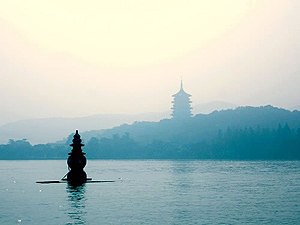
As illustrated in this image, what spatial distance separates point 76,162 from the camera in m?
88.8

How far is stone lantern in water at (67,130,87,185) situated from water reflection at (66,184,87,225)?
5.87ft

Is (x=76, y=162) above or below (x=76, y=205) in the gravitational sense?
above

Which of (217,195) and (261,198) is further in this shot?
(217,195)

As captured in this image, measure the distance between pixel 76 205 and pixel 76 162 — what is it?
19.7m

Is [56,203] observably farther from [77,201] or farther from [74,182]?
A: [74,182]

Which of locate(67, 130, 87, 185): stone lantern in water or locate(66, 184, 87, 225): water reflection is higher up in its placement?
locate(67, 130, 87, 185): stone lantern in water

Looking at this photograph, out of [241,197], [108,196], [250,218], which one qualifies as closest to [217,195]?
[241,197]

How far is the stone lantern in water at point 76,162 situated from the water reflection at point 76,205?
179cm

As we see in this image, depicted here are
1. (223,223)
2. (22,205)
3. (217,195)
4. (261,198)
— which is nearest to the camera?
(223,223)

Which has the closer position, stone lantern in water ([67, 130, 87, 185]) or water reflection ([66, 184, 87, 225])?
water reflection ([66, 184, 87, 225])

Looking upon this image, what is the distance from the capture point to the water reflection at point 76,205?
56.3m

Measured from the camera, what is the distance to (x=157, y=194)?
8775 centimetres

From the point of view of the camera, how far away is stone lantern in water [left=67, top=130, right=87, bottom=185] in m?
88.1

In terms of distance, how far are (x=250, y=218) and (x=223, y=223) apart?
15.1ft
